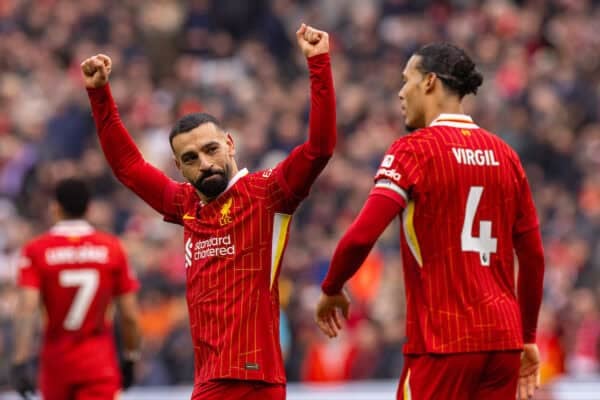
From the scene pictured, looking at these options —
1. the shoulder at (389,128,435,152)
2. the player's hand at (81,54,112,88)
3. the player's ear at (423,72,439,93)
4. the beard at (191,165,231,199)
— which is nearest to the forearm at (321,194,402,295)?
the shoulder at (389,128,435,152)

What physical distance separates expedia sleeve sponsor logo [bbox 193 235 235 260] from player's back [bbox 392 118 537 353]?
85 cm

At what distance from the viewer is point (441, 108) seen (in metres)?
6.77

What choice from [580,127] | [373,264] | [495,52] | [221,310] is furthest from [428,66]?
[495,52]

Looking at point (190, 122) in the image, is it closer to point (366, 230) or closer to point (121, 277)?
point (366, 230)

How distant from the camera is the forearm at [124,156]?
740 cm

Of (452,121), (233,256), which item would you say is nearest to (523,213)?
(452,121)

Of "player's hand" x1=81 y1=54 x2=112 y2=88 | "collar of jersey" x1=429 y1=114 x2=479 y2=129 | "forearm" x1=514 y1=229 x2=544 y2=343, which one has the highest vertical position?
"player's hand" x1=81 y1=54 x2=112 y2=88

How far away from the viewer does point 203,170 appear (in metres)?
6.91

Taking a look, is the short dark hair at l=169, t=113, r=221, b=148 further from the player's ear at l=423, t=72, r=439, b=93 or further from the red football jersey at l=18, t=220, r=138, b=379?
the red football jersey at l=18, t=220, r=138, b=379

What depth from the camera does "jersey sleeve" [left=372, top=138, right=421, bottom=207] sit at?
21.2 ft

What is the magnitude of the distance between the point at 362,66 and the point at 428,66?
13.1 m

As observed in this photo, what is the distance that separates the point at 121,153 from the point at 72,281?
98.0 inches

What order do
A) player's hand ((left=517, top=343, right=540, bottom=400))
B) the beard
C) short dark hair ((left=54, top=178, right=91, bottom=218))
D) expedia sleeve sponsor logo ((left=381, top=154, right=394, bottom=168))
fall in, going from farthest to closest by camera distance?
1. short dark hair ((left=54, top=178, right=91, bottom=218))
2. player's hand ((left=517, top=343, right=540, bottom=400))
3. the beard
4. expedia sleeve sponsor logo ((left=381, top=154, right=394, bottom=168))

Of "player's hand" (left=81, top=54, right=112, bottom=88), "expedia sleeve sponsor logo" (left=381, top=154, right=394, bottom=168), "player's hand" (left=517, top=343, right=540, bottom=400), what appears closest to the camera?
"expedia sleeve sponsor logo" (left=381, top=154, right=394, bottom=168)
